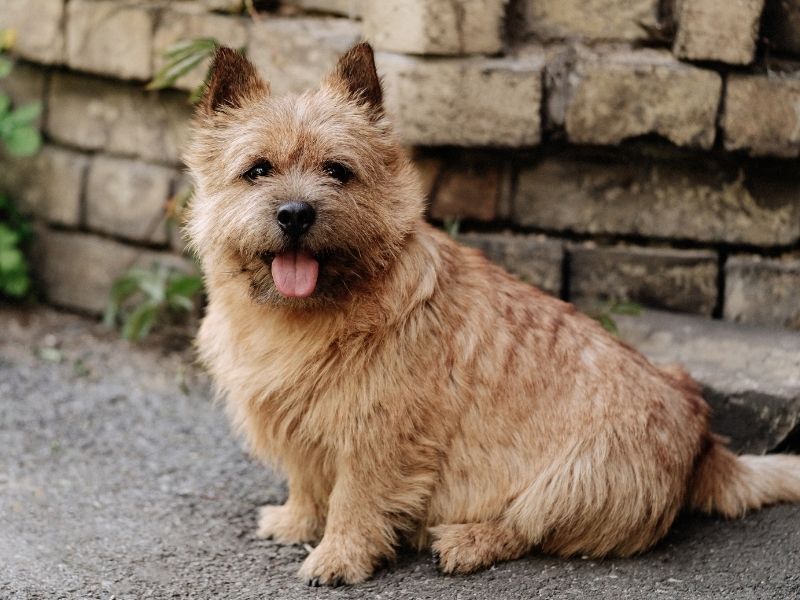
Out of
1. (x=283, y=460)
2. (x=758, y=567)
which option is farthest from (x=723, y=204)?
(x=283, y=460)

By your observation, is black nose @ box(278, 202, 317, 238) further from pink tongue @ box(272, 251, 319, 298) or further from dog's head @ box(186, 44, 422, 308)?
pink tongue @ box(272, 251, 319, 298)

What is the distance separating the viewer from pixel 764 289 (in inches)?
192

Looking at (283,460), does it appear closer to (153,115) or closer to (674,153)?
(674,153)

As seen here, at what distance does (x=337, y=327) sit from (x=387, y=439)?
1.42ft

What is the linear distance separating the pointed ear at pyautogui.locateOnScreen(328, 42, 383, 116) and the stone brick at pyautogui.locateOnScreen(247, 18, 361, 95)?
148cm

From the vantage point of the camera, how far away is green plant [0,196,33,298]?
6.01 meters

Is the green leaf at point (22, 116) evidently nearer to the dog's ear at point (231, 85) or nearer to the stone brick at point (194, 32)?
the stone brick at point (194, 32)

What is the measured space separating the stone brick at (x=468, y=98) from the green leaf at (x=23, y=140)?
7.29 feet

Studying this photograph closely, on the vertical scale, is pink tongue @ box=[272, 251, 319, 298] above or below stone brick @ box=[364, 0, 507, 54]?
below

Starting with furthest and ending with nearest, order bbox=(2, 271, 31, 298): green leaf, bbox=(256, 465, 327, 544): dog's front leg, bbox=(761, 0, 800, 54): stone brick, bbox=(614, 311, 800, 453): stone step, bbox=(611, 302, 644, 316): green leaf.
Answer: bbox=(2, 271, 31, 298): green leaf, bbox=(611, 302, 644, 316): green leaf, bbox=(761, 0, 800, 54): stone brick, bbox=(614, 311, 800, 453): stone step, bbox=(256, 465, 327, 544): dog's front leg

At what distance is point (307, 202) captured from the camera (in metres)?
3.38

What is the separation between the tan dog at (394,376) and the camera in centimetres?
358

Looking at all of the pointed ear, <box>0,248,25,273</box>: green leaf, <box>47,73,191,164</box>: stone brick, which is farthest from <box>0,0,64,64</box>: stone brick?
the pointed ear

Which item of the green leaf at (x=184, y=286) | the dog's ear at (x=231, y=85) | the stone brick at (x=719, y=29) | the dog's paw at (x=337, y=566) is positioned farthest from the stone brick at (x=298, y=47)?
the dog's paw at (x=337, y=566)
